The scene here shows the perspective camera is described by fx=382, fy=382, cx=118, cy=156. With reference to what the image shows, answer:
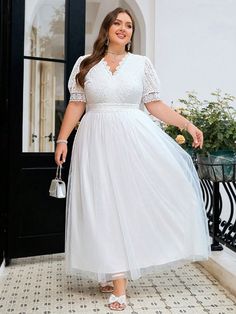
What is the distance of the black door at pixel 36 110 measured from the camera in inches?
99.7

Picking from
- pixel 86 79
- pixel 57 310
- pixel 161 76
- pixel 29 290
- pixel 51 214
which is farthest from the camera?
pixel 161 76

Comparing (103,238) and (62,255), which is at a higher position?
(103,238)

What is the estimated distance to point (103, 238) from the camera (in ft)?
5.95

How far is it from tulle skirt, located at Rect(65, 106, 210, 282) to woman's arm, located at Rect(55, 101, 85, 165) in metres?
0.06

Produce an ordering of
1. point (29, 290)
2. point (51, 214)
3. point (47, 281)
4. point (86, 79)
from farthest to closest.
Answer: point (51, 214) → point (47, 281) → point (29, 290) → point (86, 79)

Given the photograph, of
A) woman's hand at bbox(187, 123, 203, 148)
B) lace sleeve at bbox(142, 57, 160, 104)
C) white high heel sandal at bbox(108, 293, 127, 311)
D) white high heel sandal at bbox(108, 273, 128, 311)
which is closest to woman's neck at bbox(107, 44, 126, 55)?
lace sleeve at bbox(142, 57, 160, 104)

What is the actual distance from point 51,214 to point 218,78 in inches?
109

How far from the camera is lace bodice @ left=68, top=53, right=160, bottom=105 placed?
1.88 m

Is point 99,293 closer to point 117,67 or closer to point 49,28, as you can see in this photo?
point 117,67

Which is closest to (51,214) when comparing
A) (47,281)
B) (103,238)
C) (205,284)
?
(47,281)

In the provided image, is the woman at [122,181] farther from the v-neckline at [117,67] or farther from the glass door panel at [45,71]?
the glass door panel at [45,71]

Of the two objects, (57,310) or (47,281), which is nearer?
(57,310)

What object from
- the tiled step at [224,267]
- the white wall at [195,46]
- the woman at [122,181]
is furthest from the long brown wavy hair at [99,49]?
the white wall at [195,46]

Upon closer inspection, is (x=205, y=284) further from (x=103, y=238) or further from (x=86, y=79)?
(x=86, y=79)
